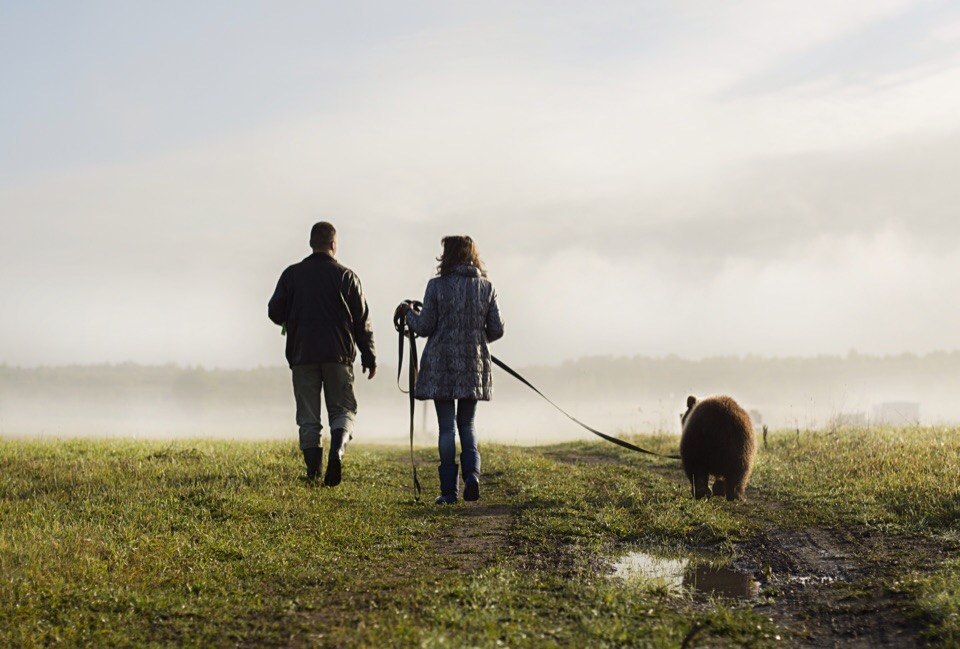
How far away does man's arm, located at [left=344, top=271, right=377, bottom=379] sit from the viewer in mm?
11484

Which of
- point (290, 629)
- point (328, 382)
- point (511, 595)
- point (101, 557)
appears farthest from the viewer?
point (328, 382)

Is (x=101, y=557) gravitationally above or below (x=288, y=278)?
below

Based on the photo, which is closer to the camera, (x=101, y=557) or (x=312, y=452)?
(x=101, y=557)

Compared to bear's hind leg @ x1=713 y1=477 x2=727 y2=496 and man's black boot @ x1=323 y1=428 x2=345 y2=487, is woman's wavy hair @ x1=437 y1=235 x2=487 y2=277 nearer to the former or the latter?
man's black boot @ x1=323 y1=428 x2=345 y2=487

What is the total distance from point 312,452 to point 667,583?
6.40 meters

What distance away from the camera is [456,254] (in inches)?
390

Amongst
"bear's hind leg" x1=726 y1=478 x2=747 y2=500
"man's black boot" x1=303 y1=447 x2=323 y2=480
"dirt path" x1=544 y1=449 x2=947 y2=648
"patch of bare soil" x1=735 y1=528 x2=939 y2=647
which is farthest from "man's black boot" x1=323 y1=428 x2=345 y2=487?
"patch of bare soil" x1=735 y1=528 x2=939 y2=647

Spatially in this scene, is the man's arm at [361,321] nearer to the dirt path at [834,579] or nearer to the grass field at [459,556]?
the grass field at [459,556]

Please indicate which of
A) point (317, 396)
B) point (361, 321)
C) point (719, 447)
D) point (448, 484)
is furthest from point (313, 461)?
point (719, 447)

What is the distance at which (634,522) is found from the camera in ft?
28.8

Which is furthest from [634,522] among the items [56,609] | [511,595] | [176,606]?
[56,609]

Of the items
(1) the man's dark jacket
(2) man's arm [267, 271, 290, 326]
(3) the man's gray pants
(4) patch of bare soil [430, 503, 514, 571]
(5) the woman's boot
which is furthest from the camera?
(2) man's arm [267, 271, 290, 326]

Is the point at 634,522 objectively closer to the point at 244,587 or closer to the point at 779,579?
the point at 779,579

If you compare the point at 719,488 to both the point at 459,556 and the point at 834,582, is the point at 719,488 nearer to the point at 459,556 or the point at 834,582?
the point at 834,582
